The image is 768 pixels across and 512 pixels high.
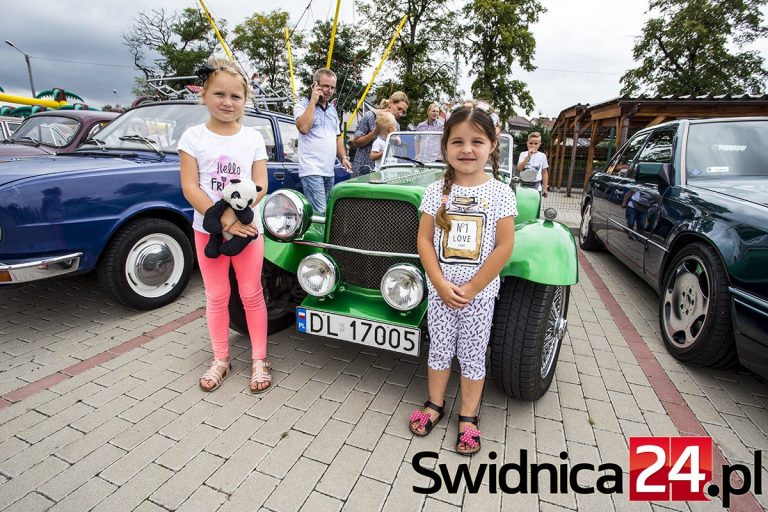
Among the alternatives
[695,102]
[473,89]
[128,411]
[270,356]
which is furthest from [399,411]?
[473,89]

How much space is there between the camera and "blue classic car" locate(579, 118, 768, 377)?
7.47 feet

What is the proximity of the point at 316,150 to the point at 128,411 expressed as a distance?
2.66m

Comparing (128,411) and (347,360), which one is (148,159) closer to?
(128,411)

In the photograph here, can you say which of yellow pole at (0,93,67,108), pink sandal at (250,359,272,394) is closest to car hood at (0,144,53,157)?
pink sandal at (250,359,272,394)

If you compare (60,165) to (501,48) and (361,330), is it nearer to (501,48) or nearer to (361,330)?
(361,330)

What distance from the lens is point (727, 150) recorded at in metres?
3.34

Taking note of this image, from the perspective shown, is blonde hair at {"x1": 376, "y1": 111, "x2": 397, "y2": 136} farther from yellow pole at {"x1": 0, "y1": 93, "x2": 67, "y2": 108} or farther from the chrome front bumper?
yellow pole at {"x1": 0, "y1": 93, "x2": 67, "y2": 108}

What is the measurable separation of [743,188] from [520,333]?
2.22 metres

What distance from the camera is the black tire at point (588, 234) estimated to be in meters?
6.05

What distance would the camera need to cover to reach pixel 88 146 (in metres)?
3.88

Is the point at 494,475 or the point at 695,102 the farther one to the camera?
the point at 695,102

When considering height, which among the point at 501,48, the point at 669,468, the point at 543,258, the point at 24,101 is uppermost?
the point at 501,48

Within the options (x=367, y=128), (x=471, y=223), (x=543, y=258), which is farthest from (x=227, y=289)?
(x=367, y=128)

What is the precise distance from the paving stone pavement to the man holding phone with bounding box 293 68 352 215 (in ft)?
5.25
